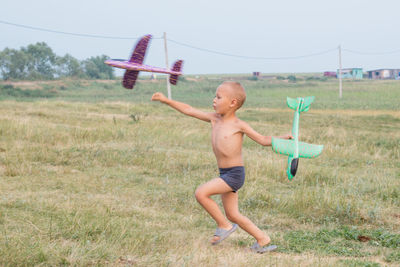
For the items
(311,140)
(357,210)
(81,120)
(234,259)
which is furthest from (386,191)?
(81,120)

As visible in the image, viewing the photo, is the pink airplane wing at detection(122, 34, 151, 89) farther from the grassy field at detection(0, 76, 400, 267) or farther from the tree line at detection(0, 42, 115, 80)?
the tree line at detection(0, 42, 115, 80)

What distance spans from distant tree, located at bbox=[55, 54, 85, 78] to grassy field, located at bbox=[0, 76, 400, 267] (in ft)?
129

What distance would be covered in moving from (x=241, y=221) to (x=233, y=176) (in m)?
0.42

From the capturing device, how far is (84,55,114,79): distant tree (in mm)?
49428

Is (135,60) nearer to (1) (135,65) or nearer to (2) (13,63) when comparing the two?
(1) (135,65)

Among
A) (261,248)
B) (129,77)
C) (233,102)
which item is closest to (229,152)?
(233,102)

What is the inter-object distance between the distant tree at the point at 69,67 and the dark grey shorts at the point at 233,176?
48.2 m

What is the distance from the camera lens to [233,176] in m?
4.18

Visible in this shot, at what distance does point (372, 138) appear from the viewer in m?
13.7

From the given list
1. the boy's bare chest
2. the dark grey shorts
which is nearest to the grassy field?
the dark grey shorts

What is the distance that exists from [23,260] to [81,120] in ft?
39.7

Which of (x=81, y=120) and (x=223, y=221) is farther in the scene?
(x=81, y=120)

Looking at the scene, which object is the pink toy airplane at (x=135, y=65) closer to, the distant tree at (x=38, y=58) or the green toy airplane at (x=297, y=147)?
the green toy airplane at (x=297, y=147)

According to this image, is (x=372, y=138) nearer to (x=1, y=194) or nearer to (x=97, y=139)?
(x=97, y=139)
